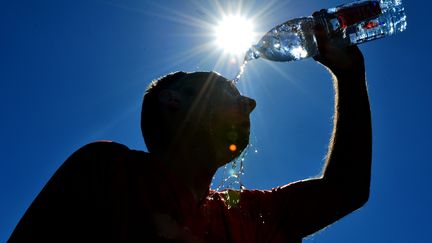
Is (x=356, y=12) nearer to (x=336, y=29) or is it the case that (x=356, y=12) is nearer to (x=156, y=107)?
(x=336, y=29)

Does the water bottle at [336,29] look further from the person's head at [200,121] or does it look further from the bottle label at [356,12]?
the person's head at [200,121]

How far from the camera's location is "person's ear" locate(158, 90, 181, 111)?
3211 millimetres

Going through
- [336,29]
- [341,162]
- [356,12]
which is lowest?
[341,162]

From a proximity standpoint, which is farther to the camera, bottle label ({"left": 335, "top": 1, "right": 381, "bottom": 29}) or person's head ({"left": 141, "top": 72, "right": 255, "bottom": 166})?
bottle label ({"left": 335, "top": 1, "right": 381, "bottom": 29})

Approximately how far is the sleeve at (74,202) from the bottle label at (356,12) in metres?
2.79

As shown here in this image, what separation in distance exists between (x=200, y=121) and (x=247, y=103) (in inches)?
16.7

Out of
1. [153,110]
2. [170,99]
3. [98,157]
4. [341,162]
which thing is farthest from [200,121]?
[98,157]

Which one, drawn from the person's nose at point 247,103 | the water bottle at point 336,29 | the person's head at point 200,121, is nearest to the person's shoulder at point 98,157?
the person's head at point 200,121

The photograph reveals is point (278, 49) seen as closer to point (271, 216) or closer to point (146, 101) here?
point (146, 101)

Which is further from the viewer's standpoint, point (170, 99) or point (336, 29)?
point (336, 29)

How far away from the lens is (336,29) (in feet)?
11.8

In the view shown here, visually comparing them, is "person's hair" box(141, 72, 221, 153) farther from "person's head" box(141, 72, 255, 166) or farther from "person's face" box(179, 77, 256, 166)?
"person's face" box(179, 77, 256, 166)

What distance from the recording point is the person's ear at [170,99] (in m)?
3.21

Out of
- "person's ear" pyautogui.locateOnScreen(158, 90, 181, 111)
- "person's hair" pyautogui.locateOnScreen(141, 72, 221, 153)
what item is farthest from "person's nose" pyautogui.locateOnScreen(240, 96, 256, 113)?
"person's ear" pyautogui.locateOnScreen(158, 90, 181, 111)
